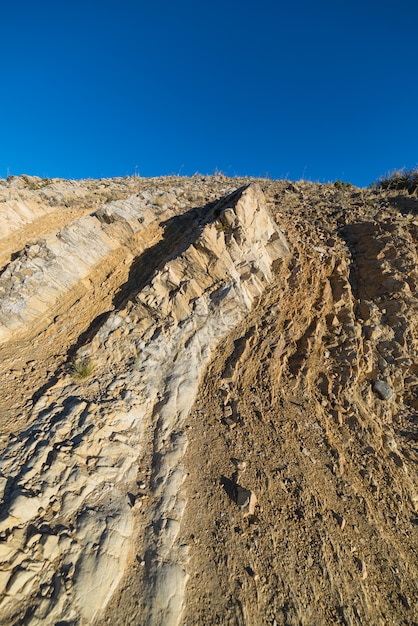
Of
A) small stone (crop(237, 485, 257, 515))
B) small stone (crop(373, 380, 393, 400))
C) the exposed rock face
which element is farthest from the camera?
small stone (crop(373, 380, 393, 400))

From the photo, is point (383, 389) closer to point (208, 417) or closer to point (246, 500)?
point (246, 500)

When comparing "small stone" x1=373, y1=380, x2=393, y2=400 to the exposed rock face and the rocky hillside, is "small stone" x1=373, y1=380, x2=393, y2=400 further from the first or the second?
the exposed rock face

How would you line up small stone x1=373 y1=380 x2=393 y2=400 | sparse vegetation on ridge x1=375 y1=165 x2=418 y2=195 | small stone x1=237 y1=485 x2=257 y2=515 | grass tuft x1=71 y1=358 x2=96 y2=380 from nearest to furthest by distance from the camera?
small stone x1=237 y1=485 x2=257 y2=515
grass tuft x1=71 y1=358 x2=96 y2=380
small stone x1=373 y1=380 x2=393 y2=400
sparse vegetation on ridge x1=375 y1=165 x2=418 y2=195

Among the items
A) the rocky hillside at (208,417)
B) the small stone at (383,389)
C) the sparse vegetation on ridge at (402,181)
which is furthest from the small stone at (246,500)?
the sparse vegetation on ridge at (402,181)

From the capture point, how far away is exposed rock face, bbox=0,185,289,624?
392 cm

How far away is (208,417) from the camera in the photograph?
6512mm

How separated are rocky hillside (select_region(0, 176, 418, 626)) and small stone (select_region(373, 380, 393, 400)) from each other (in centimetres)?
6

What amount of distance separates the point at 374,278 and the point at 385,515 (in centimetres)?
679

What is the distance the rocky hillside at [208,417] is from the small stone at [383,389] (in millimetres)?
57

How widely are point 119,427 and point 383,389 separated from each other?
677cm

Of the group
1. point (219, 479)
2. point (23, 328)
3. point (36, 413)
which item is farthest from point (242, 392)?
point (23, 328)

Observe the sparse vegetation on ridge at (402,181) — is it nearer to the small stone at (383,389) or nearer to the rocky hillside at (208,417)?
the rocky hillside at (208,417)

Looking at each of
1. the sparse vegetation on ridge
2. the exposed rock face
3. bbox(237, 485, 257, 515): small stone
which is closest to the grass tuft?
the exposed rock face

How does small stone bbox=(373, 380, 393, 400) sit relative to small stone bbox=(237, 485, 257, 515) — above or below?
above
